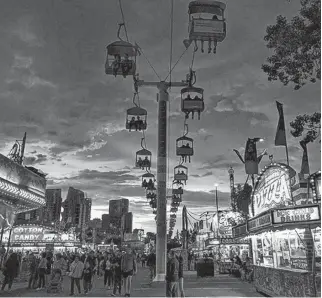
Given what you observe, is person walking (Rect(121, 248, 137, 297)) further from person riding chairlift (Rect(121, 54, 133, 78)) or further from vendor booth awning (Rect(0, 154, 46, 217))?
person riding chairlift (Rect(121, 54, 133, 78))

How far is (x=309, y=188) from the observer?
11.1 m

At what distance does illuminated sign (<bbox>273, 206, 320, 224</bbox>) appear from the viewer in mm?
10344

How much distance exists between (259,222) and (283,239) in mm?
1356

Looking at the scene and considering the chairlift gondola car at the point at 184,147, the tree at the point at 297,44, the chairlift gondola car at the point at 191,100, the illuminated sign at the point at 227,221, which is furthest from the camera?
the illuminated sign at the point at 227,221

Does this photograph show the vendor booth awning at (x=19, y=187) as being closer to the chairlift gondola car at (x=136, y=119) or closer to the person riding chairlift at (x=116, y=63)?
the chairlift gondola car at (x=136, y=119)

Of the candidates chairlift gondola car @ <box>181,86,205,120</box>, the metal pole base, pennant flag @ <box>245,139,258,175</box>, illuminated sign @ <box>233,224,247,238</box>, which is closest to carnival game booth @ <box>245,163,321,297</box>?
illuminated sign @ <box>233,224,247,238</box>

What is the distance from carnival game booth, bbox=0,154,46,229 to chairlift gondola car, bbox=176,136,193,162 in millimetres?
A: 8124

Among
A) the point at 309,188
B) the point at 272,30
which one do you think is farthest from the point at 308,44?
the point at 309,188

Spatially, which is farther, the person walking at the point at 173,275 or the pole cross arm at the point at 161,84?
the pole cross arm at the point at 161,84

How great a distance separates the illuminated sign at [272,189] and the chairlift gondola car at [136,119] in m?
6.66

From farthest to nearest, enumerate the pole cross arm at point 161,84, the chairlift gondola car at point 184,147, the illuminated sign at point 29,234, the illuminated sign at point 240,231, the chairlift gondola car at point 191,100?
the illuminated sign at point 29,234
the pole cross arm at point 161,84
the chairlift gondola car at point 184,147
the illuminated sign at point 240,231
the chairlift gondola car at point 191,100

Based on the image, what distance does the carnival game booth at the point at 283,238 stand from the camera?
10.6 m

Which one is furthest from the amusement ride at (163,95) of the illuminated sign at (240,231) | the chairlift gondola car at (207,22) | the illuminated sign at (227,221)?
the illuminated sign at (227,221)

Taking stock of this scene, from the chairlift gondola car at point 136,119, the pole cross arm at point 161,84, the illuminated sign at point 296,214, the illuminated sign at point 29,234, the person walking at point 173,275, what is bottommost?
the person walking at point 173,275
